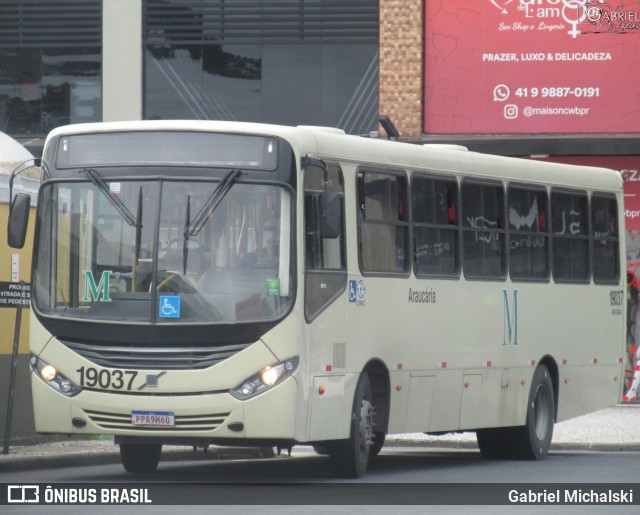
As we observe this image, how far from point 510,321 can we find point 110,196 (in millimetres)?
5208

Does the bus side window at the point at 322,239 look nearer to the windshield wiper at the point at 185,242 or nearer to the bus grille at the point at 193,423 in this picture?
the windshield wiper at the point at 185,242

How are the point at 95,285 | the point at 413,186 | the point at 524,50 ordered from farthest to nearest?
the point at 524,50, the point at 413,186, the point at 95,285

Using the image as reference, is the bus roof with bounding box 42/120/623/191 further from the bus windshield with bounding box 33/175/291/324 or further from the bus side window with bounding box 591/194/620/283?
the bus windshield with bounding box 33/175/291/324

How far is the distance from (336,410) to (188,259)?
1760 millimetres

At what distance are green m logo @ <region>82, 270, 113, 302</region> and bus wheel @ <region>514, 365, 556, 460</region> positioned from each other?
578 centimetres

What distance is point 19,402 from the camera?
17312 millimetres

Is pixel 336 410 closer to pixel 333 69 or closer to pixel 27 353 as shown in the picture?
pixel 27 353

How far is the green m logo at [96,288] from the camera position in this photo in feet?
43.1

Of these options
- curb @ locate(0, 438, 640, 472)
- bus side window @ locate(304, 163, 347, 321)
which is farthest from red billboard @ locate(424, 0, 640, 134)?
bus side window @ locate(304, 163, 347, 321)

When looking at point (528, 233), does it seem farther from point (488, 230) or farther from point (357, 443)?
point (357, 443)

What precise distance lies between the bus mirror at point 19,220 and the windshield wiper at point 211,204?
1.37 meters

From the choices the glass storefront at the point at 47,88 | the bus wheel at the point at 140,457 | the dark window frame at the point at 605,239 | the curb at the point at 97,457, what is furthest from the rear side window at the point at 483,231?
the glass storefront at the point at 47,88

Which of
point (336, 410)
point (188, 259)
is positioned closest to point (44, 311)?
point (188, 259)

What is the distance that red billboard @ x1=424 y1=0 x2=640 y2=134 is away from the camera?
82.2 feet
